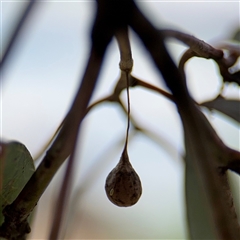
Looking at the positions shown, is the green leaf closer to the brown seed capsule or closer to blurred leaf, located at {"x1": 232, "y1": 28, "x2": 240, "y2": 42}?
the brown seed capsule

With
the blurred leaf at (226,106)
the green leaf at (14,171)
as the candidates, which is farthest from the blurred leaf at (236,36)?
the green leaf at (14,171)

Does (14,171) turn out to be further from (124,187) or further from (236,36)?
(236,36)

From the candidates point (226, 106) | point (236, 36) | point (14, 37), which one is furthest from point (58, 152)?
point (236, 36)

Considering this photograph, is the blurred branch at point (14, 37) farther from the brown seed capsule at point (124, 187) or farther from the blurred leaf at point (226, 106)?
the blurred leaf at point (226, 106)

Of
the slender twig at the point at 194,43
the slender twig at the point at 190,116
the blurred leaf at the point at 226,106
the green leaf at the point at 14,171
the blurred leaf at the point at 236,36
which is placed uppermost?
the blurred leaf at the point at 236,36

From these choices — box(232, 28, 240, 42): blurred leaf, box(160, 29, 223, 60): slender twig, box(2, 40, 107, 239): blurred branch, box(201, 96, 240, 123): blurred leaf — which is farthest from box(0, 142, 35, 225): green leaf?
box(232, 28, 240, 42): blurred leaf
